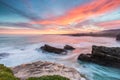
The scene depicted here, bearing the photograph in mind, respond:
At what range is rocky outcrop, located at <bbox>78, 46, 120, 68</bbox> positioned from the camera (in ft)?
95.2

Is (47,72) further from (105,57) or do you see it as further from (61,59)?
(61,59)

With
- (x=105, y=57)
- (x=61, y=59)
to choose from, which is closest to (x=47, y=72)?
(x=105, y=57)

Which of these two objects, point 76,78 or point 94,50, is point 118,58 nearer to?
point 94,50

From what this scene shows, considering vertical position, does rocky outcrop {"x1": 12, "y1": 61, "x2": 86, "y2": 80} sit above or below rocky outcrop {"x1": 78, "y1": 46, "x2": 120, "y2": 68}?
above

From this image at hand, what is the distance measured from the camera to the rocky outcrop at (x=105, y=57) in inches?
1142

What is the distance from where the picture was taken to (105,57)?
29.8m

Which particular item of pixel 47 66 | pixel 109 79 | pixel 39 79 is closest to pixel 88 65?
pixel 109 79

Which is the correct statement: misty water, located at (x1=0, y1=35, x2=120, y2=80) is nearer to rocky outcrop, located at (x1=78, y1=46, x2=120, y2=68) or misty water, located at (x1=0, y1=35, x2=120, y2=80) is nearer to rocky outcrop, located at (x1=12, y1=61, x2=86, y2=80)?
rocky outcrop, located at (x1=78, y1=46, x2=120, y2=68)

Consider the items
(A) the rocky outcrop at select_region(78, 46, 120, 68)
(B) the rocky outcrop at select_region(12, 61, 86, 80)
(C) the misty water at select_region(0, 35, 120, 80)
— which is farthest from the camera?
(A) the rocky outcrop at select_region(78, 46, 120, 68)

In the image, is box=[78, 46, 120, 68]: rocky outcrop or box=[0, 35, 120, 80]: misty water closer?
box=[0, 35, 120, 80]: misty water

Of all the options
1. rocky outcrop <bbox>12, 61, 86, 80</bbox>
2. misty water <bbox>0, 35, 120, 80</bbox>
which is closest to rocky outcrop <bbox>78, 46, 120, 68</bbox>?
misty water <bbox>0, 35, 120, 80</bbox>

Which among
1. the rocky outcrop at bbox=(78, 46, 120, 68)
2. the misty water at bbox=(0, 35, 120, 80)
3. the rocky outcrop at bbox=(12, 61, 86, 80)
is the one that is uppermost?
the rocky outcrop at bbox=(12, 61, 86, 80)

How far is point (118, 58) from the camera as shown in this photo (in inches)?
1122

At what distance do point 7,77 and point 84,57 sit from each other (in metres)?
24.7
